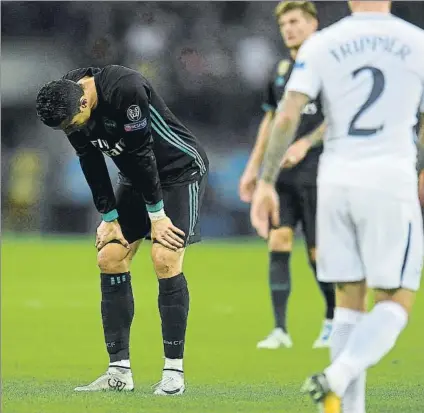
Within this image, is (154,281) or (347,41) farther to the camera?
(154,281)

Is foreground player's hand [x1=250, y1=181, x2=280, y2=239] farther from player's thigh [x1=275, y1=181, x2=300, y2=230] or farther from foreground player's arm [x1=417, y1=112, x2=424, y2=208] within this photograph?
player's thigh [x1=275, y1=181, x2=300, y2=230]

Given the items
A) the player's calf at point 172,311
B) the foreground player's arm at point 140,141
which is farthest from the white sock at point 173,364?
the foreground player's arm at point 140,141

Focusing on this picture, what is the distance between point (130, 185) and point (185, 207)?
364 mm

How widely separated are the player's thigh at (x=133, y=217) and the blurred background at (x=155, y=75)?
1437 cm

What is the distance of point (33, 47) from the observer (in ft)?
77.3

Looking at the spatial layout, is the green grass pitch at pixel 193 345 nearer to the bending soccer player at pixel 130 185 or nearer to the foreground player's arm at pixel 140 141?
the bending soccer player at pixel 130 185

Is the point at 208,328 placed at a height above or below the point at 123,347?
below

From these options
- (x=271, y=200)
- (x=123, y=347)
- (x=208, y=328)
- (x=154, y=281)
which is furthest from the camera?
(x=154, y=281)

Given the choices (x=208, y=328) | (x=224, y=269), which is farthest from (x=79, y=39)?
(x=208, y=328)

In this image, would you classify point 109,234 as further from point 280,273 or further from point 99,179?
point 280,273

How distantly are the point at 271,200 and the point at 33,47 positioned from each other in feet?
60.3

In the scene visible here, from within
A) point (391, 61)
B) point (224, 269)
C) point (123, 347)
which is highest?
point (391, 61)

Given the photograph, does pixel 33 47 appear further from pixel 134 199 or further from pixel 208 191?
pixel 134 199

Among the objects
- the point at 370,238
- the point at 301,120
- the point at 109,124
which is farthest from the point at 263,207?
the point at 301,120
